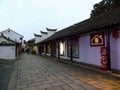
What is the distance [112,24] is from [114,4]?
1631 centimetres

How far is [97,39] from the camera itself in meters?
12.0

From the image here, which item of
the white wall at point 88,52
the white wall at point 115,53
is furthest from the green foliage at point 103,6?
the white wall at point 115,53

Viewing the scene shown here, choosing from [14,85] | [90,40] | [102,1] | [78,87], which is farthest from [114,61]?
[102,1]

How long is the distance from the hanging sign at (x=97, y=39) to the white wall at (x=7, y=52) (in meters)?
12.3

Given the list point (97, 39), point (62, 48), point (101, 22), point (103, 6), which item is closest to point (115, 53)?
point (97, 39)

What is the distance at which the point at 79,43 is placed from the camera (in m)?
15.4

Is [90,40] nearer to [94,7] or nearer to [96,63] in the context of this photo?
[96,63]

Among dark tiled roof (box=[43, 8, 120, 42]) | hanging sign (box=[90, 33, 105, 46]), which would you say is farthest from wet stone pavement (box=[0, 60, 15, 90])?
hanging sign (box=[90, 33, 105, 46])

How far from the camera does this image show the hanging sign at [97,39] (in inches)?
454

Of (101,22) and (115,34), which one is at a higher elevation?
(101,22)

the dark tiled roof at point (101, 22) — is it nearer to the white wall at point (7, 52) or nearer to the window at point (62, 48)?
the window at point (62, 48)

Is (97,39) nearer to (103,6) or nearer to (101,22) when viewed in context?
(101,22)

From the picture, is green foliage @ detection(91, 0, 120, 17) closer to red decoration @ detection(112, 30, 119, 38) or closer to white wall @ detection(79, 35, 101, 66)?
white wall @ detection(79, 35, 101, 66)

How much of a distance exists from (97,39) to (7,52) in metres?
13.5
